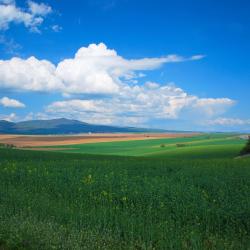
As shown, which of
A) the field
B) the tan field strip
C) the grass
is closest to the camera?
the field

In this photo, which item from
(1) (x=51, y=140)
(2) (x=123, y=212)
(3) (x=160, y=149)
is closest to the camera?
(2) (x=123, y=212)

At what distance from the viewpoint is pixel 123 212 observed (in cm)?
1286

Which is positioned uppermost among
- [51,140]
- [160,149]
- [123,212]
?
[51,140]

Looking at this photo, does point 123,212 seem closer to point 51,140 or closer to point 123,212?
point 123,212

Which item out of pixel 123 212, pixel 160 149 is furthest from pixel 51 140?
pixel 123 212

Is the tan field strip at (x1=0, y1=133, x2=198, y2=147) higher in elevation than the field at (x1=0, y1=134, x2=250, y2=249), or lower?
higher

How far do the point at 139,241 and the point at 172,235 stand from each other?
931 millimetres

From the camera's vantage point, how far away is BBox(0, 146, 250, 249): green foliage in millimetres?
9633

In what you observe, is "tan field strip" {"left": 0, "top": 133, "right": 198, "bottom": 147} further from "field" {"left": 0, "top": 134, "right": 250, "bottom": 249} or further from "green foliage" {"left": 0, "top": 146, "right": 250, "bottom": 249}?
"green foliage" {"left": 0, "top": 146, "right": 250, "bottom": 249}

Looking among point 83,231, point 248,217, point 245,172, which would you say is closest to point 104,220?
point 83,231

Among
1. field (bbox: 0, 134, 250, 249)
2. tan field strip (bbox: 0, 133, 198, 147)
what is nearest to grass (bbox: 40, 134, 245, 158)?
tan field strip (bbox: 0, 133, 198, 147)

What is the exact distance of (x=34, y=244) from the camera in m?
9.09

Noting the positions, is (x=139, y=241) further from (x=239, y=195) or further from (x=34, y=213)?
(x=239, y=195)

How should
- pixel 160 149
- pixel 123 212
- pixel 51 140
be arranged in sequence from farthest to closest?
pixel 51 140, pixel 160 149, pixel 123 212
